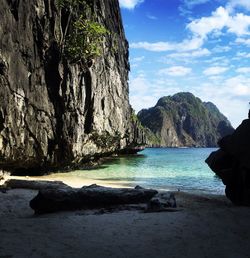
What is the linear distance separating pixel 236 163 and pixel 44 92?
57.1 feet

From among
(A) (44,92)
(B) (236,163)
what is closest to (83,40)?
(A) (44,92)

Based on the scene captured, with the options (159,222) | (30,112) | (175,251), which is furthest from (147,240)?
(30,112)

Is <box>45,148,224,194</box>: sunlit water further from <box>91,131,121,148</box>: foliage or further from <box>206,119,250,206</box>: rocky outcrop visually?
<box>206,119,250,206</box>: rocky outcrop

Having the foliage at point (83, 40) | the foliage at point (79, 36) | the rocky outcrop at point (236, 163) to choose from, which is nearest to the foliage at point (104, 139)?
the foliage at point (79, 36)

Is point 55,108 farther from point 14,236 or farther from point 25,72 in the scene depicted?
point 14,236

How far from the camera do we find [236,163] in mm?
14367

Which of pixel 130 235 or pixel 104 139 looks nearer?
pixel 130 235

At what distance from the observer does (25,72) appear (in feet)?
81.0

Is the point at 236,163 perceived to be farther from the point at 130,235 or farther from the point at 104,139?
the point at 104,139

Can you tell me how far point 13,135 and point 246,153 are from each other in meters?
14.6

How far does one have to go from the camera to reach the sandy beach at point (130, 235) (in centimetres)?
717

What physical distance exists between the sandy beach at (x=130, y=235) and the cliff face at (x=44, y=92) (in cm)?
1285

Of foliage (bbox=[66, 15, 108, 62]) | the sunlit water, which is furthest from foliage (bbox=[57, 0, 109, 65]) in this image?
the sunlit water

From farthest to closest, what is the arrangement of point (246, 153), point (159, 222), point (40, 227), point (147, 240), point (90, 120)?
point (90, 120), point (246, 153), point (159, 222), point (40, 227), point (147, 240)
